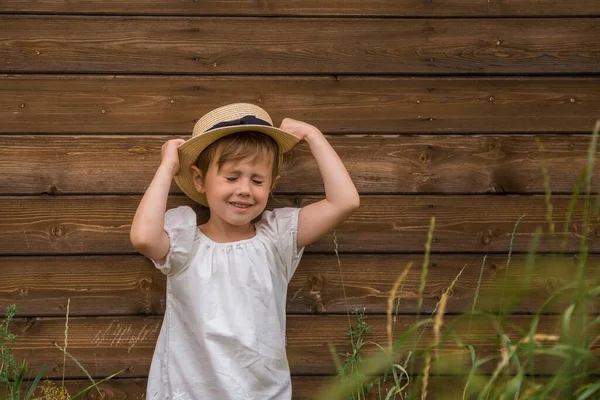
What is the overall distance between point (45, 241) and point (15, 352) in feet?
1.50

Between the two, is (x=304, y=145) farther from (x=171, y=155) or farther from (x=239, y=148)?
(x=171, y=155)

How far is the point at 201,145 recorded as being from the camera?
123 inches

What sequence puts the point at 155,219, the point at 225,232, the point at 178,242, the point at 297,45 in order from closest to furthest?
the point at 155,219 → the point at 178,242 → the point at 225,232 → the point at 297,45

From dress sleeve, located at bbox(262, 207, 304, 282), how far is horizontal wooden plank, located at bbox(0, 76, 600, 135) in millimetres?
412

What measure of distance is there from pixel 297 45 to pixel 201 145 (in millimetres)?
606

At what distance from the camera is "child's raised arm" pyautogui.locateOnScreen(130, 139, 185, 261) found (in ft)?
9.76

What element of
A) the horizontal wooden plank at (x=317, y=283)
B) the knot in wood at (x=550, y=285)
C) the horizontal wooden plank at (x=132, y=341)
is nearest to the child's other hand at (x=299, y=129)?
the horizontal wooden plank at (x=317, y=283)

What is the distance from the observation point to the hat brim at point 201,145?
305 centimetres

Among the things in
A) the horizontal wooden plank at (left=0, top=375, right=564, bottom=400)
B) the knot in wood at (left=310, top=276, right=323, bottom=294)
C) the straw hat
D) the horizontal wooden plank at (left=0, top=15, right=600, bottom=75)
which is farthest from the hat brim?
the horizontal wooden plank at (left=0, top=375, right=564, bottom=400)

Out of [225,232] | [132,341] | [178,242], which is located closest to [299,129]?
[225,232]

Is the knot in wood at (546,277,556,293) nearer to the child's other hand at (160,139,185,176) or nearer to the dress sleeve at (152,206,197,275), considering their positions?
the dress sleeve at (152,206,197,275)

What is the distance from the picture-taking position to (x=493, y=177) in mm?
3490

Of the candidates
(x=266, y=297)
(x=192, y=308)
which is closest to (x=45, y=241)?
(x=192, y=308)

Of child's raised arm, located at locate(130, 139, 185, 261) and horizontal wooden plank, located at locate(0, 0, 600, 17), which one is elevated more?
horizontal wooden plank, located at locate(0, 0, 600, 17)
